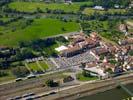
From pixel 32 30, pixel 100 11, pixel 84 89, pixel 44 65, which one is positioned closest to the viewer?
pixel 84 89

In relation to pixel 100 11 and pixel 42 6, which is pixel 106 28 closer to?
pixel 100 11

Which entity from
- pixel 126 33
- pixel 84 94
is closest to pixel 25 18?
pixel 126 33

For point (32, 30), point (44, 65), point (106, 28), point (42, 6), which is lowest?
point (44, 65)

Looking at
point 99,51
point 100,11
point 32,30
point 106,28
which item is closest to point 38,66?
point 99,51

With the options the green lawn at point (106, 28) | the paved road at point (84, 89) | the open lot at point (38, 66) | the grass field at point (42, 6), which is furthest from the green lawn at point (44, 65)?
the grass field at point (42, 6)

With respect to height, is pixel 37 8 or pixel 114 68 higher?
pixel 37 8

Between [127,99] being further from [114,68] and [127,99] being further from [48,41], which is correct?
[48,41]

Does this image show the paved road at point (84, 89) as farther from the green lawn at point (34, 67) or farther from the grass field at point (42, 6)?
the grass field at point (42, 6)
